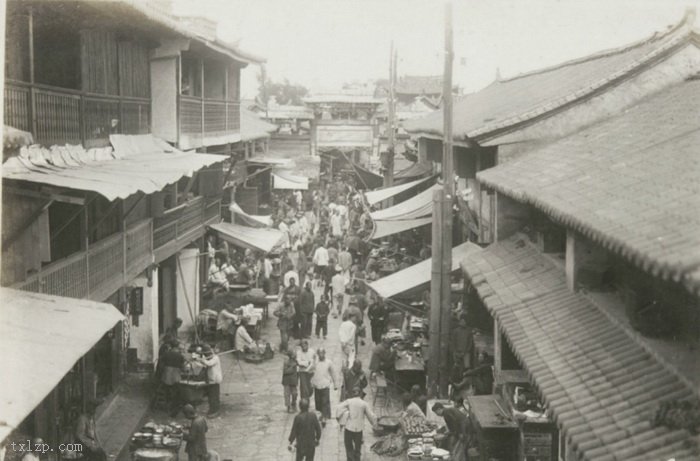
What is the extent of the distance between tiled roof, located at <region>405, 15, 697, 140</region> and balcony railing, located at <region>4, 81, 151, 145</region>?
7.13 metres

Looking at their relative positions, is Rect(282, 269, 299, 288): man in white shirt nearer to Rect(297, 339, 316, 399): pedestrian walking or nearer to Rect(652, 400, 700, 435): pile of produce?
Rect(297, 339, 316, 399): pedestrian walking

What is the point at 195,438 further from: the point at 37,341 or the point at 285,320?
the point at 285,320

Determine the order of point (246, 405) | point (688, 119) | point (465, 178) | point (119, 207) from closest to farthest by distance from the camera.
Result: point (688, 119)
point (119, 207)
point (246, 405)
point (465, 178)

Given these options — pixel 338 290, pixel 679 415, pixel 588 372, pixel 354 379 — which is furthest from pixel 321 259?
pixel 679 415

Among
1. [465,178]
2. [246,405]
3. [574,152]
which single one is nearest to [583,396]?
[574,152]

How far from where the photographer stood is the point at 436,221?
17328mm

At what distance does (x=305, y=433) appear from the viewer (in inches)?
552

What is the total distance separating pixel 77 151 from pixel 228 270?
14.0m

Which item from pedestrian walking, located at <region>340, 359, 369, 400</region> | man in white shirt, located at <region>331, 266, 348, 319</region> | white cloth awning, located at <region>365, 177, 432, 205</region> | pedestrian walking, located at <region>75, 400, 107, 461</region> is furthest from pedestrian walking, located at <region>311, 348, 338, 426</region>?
white cloth awning, located at <region>365, 177, 432, 205</region>

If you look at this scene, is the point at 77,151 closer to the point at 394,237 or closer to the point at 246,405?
the point at 246,405

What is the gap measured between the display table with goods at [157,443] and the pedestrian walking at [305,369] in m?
3.09

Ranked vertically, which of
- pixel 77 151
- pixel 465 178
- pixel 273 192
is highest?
pixel 77 151

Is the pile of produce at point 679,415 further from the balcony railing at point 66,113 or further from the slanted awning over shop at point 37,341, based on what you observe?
the balcony railing at point 66,113

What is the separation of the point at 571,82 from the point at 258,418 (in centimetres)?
1034
